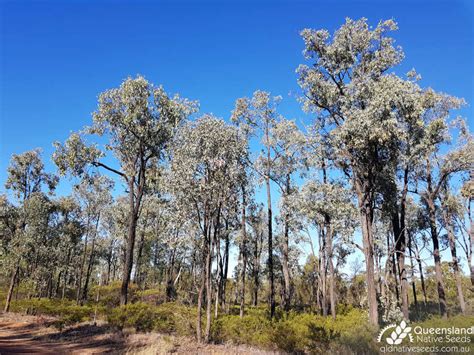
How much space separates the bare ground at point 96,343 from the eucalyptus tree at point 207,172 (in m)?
2.15

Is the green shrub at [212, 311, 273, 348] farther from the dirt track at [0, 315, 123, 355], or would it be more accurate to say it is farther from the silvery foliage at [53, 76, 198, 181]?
the silvery foliage at [53, 76, 198, 181]

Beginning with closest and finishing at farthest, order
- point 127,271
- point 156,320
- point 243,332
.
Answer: point 243,332 → point 156,320 → point 127,271

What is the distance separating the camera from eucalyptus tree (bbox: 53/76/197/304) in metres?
20.9

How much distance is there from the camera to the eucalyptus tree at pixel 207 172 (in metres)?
14.6

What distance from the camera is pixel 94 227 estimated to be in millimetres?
44969

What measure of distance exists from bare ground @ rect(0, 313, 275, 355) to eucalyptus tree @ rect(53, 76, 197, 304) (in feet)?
15.1

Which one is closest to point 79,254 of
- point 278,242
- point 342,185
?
point 278,242

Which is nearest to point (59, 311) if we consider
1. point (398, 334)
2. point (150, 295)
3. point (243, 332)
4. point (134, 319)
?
point (134, 319)

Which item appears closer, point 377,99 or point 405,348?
point 405,348

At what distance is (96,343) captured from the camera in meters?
13.9

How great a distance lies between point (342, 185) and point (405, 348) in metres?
10.5

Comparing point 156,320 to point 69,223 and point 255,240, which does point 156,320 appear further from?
point 69,223

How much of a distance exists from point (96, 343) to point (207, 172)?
29.2 feet

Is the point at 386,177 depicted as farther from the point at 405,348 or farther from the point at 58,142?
the point at 58,142
